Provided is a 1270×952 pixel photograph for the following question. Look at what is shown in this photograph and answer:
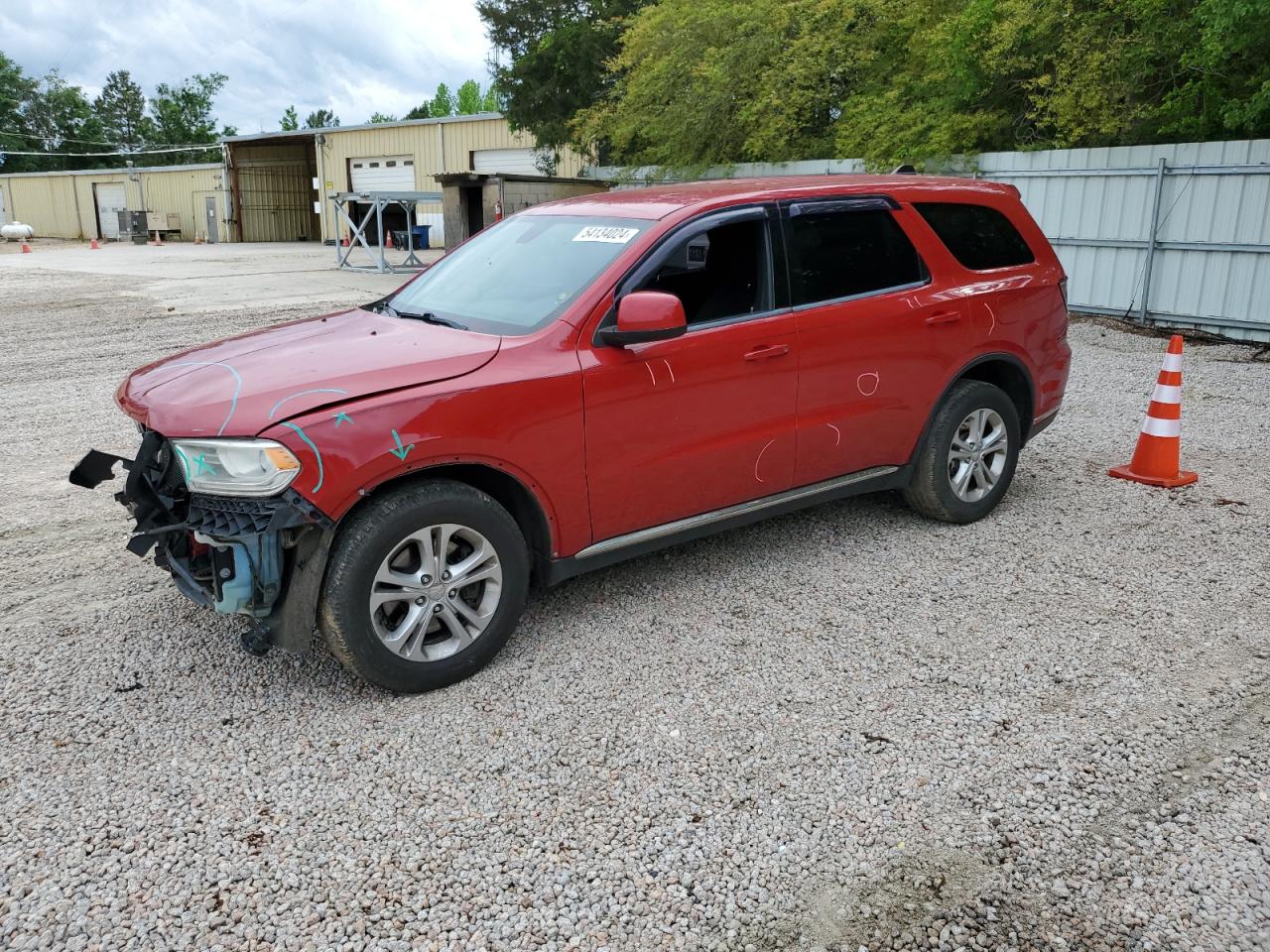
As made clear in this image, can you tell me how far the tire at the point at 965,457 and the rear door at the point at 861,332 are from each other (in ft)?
0.55

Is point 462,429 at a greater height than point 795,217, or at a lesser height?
lesser

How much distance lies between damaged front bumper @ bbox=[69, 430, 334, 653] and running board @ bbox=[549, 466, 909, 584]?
1.00m

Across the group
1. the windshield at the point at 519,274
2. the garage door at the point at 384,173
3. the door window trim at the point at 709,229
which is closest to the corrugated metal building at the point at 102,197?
the garage door at the point at 384,173

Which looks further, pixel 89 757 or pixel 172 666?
pixel 172 666

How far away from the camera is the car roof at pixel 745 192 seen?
4.42 meters

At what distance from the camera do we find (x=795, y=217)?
4.61 metres

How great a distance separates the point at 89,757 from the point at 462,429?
165 centimetres

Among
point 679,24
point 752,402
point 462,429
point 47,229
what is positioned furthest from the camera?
point 47,229

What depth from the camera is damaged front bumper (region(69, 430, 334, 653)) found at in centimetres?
327

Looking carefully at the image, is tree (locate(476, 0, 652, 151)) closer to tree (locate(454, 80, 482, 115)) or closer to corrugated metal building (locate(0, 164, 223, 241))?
corrugated metal building (locate(0, 164, 223, 241))

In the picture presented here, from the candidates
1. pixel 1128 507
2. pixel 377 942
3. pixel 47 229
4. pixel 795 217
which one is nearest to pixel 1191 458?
pixel 1128 507

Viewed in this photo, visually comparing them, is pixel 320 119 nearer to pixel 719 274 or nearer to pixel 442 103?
pixel 442 103

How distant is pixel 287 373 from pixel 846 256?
8.79 feet

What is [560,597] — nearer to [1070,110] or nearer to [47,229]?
[1070,110]
